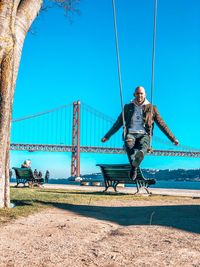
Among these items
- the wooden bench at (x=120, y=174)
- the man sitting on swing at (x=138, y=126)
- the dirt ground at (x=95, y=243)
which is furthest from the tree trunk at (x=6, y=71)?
the wooden bench at (x=120, y=174)

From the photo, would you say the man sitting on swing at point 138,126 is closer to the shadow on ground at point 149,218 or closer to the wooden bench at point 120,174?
the shadow on ground at point 149,218

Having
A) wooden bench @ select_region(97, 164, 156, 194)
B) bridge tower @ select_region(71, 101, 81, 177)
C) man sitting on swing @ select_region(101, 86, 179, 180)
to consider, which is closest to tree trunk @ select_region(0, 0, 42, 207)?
man sitting on swing @ select_region(101, 86, 179, 180)

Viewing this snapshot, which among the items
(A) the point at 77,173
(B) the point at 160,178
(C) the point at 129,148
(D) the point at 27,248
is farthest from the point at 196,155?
(B) the point at 160,178

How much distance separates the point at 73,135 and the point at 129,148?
41552 mm

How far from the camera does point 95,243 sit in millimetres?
2699

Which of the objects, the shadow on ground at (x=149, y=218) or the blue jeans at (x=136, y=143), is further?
the blue jeans at (x=136, y=143)

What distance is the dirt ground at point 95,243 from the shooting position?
2219 mm

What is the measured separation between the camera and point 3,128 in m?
4.44

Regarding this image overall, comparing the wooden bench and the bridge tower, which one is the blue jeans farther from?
the bridge tower

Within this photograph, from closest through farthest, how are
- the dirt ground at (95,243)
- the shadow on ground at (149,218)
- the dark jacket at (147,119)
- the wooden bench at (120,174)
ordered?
the dirt ground at (95,243), the shadow on ground at (149,218), the dark jacket at (147,119), the wooden bench at (120,174)

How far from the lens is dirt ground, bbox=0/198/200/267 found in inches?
87.4

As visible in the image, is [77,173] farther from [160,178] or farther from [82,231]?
[160,178]

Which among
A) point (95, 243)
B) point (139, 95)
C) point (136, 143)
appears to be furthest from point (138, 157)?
point (95, 243)

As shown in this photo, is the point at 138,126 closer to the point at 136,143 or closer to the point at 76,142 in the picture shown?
the point at 136,143
